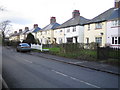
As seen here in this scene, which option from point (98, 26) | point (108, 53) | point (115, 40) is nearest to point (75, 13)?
point (98, 26)

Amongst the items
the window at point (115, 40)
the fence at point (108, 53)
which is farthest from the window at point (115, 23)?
the fence at point (108, 53)

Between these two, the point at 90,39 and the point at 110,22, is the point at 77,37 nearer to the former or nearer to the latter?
the point at 90,39

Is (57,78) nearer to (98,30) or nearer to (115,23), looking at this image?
(115,23)

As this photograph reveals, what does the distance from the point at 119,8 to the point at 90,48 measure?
1551 centimetres

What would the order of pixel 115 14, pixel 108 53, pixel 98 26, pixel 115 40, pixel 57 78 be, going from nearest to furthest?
pixel 57 78 → pixel 108 53 → pixel 115 40 → pixel 115 14 → pixel 98 26

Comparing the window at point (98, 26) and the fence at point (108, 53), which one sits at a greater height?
the window at point (98, 26)

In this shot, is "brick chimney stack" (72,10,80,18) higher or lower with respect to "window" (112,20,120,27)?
higher

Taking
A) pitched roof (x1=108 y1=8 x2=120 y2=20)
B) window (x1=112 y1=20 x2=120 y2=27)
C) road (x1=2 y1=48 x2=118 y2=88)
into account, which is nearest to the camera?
road (x1=2 y1=48 x2=118 y2=88)

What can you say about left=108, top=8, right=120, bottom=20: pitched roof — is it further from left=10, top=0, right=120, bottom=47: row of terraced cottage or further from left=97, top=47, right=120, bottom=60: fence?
left=97, top=47, right=120, bottom=60: fence

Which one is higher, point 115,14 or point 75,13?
point 75,13

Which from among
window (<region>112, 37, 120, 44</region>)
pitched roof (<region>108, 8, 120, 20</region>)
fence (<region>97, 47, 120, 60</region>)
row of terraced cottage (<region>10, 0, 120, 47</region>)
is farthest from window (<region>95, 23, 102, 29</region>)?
fence (<region>97, 47, 120, 60</region>)

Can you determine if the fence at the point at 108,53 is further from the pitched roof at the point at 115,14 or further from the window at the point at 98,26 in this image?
the window at the point at 98,26

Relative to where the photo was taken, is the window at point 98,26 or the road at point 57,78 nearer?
the road at point 57,78

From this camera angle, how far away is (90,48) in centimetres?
1945
